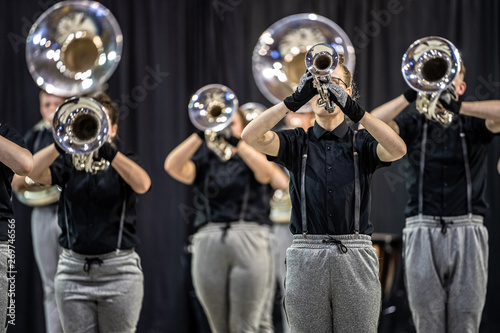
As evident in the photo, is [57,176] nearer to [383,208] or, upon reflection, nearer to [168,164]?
[168,164]

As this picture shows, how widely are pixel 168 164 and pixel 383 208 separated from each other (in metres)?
2.15

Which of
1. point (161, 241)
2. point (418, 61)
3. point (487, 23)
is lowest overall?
point (161, 241)

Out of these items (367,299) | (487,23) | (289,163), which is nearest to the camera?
(367,299)

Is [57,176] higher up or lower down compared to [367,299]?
higher up

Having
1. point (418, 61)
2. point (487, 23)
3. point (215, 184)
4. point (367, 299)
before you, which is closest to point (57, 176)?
point (215, 184)

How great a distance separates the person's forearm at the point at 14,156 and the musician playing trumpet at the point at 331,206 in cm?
96

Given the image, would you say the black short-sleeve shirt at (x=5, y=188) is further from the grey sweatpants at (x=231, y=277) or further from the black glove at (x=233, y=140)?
the grey sweatpants at (x=231, y=277)

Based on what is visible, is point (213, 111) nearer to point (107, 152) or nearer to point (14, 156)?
point (107, 152)

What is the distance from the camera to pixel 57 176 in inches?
142

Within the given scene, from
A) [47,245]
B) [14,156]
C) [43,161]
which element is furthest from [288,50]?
[47,245]

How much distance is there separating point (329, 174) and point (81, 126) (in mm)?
1300

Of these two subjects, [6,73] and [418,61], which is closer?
[418,61]

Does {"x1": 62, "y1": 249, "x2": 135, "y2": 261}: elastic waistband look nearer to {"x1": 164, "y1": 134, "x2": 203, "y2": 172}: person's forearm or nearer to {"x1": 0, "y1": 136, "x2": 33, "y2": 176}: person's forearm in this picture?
{"x1": 0, "y1": 136, "x2": 33, "y2": 176}: person's forearm

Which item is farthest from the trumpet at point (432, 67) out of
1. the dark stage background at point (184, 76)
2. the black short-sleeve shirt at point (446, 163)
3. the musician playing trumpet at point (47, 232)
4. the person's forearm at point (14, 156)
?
the musician playing trumpet at point (47, 232)
